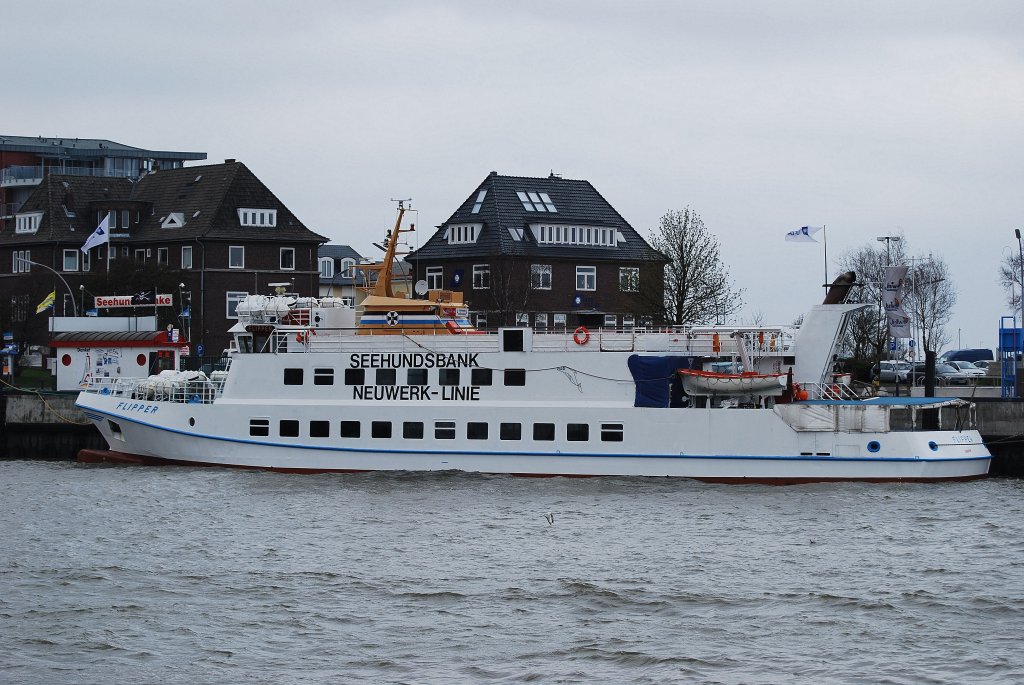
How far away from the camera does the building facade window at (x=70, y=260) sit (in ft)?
279

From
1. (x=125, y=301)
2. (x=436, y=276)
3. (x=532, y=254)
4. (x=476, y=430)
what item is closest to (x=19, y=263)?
(x=436, y=276)

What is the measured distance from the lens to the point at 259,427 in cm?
4250

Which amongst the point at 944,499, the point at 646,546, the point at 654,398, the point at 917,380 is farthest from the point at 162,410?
the point at 917,380

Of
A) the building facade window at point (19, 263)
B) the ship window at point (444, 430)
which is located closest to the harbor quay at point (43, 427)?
the ship window at point (444, 430)

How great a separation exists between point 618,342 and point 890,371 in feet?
93.6

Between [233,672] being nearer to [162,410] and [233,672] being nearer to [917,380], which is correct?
[162,410]

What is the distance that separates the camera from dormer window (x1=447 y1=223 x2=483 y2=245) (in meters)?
79.5

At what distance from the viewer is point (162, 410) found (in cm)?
4312

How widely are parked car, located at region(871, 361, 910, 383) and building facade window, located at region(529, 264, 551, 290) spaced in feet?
60.1

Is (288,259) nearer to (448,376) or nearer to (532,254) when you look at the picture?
(532,254)

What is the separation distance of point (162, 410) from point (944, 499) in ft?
70.0

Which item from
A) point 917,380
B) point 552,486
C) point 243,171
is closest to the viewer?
point 552,486

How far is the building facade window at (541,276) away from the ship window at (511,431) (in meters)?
37.1

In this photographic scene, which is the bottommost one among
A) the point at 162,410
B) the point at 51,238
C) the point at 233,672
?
the point at 233,672
